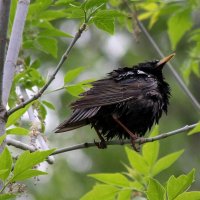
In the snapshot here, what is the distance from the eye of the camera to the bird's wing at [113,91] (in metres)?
4.27

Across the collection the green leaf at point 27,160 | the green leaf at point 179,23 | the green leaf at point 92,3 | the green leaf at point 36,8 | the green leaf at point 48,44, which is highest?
the green leaf at point 36,8

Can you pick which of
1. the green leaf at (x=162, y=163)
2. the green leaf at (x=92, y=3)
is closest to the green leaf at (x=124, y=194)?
the green leaf at (x=162, y=163)

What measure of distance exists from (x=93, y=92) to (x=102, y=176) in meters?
0.88

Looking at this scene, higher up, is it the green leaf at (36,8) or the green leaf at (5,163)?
the green leaf at (36,8)

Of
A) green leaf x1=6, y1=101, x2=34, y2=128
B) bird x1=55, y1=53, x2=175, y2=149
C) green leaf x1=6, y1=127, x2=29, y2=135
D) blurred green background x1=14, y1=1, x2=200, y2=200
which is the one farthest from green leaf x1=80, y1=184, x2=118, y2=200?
blurred green background x1=14, y1=1, x2=200, y2=200

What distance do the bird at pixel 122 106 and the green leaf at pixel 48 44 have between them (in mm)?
365

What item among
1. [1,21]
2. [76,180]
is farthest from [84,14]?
[76,180]

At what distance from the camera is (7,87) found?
10.6 feet

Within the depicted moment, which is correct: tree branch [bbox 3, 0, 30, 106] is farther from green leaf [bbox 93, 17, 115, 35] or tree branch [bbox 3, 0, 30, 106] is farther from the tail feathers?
the tail feathers

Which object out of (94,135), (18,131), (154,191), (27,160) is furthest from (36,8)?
(94,135)

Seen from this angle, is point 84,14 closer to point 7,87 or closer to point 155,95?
point 7,87

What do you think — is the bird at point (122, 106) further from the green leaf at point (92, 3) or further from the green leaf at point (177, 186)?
the green leaf at point (177, 186)

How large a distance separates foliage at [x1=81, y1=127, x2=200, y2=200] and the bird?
0.45 meters

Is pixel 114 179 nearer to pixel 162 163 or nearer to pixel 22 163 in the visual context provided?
pixel 162 163
